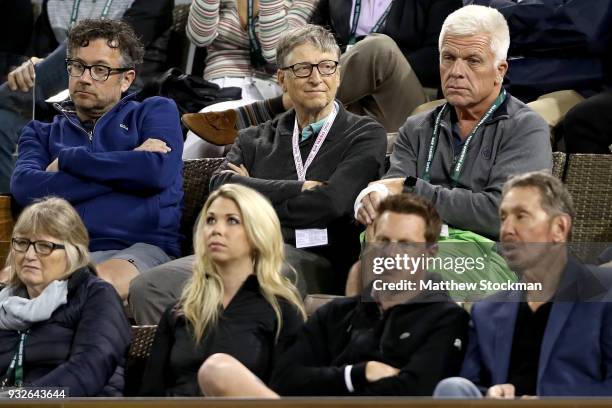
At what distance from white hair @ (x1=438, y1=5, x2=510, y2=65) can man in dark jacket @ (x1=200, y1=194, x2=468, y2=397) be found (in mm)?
920

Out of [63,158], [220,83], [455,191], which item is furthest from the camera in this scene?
[220,83]

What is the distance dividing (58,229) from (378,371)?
1.06 metres

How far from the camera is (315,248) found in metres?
3.80

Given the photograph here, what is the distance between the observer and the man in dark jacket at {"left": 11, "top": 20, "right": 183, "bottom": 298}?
13.2ft

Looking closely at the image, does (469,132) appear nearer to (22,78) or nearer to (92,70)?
(92,70)

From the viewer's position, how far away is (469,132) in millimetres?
3811

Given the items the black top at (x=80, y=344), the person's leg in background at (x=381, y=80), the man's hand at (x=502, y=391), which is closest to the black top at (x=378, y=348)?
the man's hand at (x=502, y=391)

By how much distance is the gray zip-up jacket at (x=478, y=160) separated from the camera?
3.57 metres

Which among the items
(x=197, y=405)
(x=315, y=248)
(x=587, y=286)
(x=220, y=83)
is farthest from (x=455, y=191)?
(x=220, y=83)

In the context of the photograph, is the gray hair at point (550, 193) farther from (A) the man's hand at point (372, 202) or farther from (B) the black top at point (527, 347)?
(A) the man's hand at point (372, 202)

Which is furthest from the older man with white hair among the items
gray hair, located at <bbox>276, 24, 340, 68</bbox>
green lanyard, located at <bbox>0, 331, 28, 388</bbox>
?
green lanyard, located at <bbox>0, 331, 28, 388</bbox>

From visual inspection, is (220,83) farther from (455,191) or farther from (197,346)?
(197,346)

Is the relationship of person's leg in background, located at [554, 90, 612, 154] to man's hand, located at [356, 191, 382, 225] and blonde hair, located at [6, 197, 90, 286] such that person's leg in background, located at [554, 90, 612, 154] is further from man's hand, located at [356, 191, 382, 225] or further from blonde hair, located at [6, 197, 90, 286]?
blonde hair, located at [6, 197, 90, 286]

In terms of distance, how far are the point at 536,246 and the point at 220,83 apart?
2.25m
